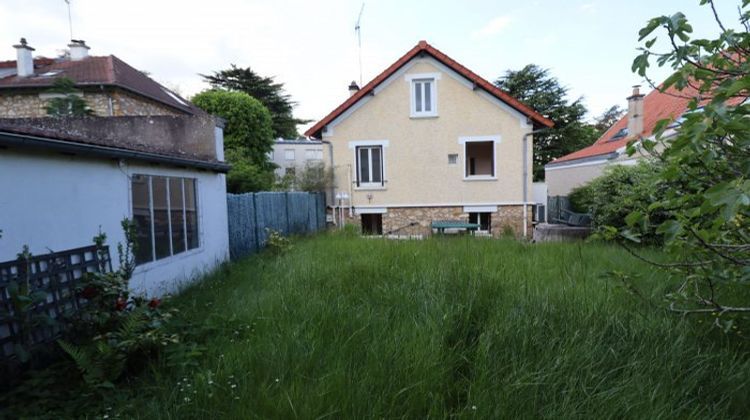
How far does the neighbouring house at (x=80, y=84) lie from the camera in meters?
16.8

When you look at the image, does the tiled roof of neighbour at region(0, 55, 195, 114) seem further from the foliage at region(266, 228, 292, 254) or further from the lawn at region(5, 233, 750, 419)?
the lawn at region(5, 233, 750, 419)

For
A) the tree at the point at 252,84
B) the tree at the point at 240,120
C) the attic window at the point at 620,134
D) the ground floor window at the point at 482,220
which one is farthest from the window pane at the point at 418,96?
the tree at the point at 252,84

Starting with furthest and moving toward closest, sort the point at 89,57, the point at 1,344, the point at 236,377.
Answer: the point at 89,57
the point at 1,344
the point at 236,377

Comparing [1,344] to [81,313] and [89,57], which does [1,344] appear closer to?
[81,313]

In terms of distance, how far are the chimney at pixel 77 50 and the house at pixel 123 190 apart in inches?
629

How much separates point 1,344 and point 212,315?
5.44 feet

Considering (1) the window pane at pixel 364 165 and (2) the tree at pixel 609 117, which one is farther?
(2) the tree at pixel 609 117

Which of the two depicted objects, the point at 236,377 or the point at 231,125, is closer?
the point at 236,377

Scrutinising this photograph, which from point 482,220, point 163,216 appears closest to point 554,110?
point 482,220

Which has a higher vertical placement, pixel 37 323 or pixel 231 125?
pixel 231 125

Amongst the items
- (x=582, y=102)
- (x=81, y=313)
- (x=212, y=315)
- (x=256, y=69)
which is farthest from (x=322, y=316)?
(x=582, y=102)

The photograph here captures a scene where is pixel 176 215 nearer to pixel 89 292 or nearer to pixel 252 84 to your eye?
pixel 89 292

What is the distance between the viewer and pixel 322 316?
363 cm

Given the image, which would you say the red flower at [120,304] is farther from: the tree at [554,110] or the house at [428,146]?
the tree at [554,110]
